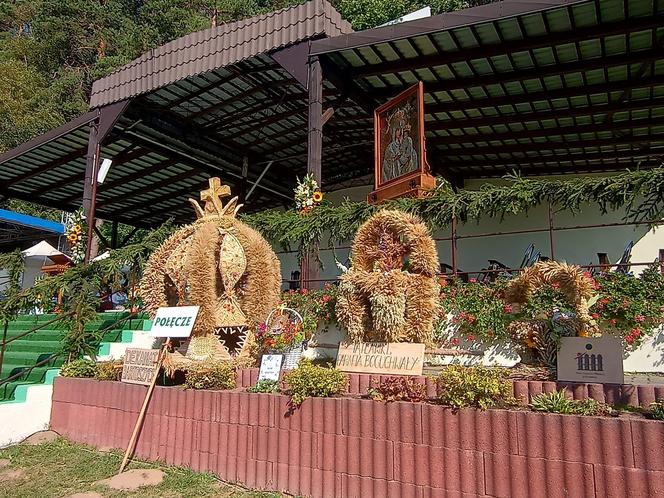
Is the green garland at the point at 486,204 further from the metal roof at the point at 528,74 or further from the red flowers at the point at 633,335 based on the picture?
the metal roof at the point at 528,74

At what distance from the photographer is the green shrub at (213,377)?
207 inches

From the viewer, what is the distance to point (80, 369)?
6.72 m

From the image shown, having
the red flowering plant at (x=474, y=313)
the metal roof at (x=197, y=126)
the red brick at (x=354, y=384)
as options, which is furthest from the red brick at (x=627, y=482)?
the metal roof at (x=197, y=126)

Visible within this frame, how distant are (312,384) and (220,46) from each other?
25.5ft

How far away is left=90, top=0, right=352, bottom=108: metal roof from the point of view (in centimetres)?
890

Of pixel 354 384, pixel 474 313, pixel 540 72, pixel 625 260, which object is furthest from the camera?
pixel 540 72

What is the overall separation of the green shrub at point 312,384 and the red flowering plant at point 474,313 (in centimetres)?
191

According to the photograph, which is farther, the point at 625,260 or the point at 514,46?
the point at 625,260

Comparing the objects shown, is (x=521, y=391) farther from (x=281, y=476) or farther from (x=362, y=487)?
(x=281, y=476)

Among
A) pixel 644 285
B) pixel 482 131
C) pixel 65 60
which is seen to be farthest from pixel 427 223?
pixel 65 60

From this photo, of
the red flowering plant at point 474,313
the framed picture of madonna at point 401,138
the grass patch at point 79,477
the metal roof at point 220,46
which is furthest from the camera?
the metal roof at point 220,46

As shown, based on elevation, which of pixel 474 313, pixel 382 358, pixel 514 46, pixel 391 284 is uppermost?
pixel 514 46

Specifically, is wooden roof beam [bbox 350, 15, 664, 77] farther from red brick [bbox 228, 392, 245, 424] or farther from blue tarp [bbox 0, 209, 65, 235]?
blue tarp [bbox 0, 209, 65, 235]

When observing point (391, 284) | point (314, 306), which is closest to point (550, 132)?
point (314, 306)
